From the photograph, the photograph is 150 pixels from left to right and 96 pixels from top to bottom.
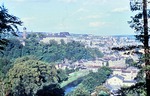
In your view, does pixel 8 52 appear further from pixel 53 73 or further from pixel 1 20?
pixel 1 20

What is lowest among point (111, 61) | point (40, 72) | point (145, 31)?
point (111, 61)

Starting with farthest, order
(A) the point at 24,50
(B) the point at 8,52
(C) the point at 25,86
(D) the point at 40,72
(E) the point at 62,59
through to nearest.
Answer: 1. (E) the point at 62,59
2. (A) the point at 24,50
3. (B) the point at 8,52
4. (D) the point at 40,72
5. (C) the point at 25,86

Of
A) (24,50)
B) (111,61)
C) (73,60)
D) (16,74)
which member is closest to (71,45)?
(73,60)

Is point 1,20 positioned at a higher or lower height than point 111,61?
higher

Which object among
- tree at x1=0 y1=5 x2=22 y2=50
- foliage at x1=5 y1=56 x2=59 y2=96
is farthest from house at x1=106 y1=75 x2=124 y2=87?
tree at x1=0 y1=5 x2=22 y2=50

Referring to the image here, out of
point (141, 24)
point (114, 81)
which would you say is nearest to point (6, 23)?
point (141, 24)

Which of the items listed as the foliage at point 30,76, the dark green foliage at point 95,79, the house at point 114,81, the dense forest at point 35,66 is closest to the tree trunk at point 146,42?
the dense forest at point 35,66

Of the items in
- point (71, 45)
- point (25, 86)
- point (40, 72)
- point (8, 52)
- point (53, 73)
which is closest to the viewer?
point (25, 86)

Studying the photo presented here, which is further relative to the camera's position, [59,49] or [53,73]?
[59,49]
